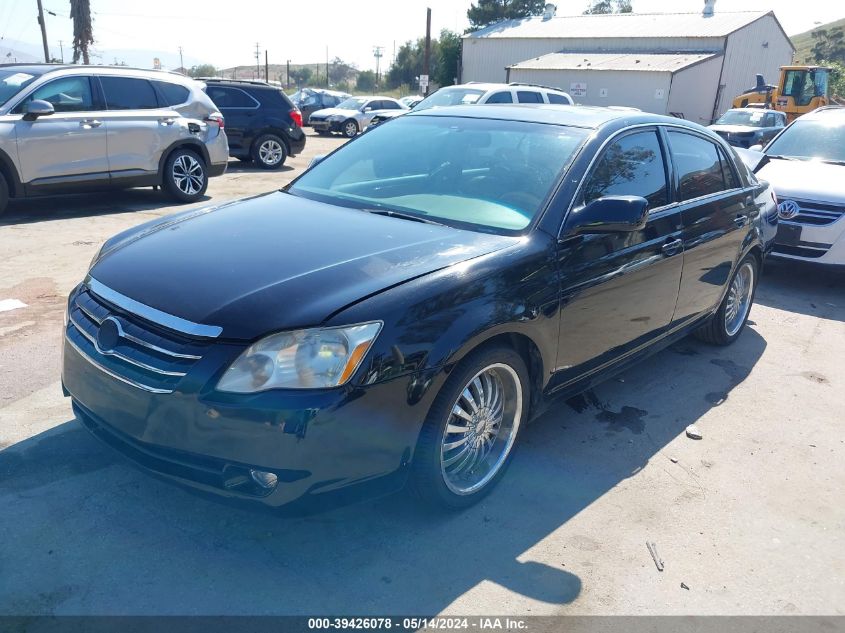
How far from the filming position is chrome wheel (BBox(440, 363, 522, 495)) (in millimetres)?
3035

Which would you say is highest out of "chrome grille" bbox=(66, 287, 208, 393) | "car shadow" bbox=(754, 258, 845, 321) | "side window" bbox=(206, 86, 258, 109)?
"side window" bbox=(206, 86, 258, 109)

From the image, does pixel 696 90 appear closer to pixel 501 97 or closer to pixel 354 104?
pixel 354 104

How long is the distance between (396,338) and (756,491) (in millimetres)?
2214

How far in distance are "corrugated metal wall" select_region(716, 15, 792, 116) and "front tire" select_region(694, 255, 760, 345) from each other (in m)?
33.7

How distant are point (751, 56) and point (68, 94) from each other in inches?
1524

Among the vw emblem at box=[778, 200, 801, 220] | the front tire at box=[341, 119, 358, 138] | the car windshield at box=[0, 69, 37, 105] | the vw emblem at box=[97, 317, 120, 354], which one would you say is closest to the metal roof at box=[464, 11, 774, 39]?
the front tire at box=[341, 119, 358, 138]

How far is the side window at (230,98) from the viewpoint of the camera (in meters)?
13.7

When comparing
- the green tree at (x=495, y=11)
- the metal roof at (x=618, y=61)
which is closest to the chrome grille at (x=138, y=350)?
the metal roof at (x=618, y=61)

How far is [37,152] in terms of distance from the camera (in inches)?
321

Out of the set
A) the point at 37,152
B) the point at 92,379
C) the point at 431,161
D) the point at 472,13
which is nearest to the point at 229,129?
the point at 37,152

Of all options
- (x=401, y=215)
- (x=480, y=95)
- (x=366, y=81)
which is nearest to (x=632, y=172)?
(x=401, y=215)

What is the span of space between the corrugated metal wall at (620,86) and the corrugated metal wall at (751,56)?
270cm

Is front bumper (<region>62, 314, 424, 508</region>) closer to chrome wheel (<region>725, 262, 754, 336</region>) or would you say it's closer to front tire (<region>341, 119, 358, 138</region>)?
chrome wheel (<region>725, 262, 754, 336</region>)

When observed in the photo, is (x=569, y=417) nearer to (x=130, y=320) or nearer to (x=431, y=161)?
(x=431, y=161)
